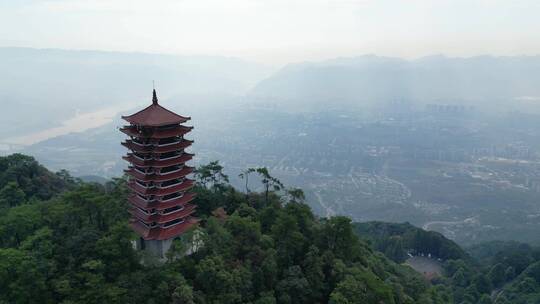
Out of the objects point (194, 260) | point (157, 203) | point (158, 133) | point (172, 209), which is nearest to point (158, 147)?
point (158, 133)

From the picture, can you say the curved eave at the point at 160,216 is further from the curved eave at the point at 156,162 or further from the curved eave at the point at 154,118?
the curved eave at the point at 154,118

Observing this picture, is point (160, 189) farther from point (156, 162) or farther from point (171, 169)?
point (156, 162)

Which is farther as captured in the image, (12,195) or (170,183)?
(12,195)

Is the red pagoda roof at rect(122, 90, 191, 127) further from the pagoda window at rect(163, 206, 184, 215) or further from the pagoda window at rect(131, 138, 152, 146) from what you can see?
the pagoda window at rect(163, 206, 184, 215)

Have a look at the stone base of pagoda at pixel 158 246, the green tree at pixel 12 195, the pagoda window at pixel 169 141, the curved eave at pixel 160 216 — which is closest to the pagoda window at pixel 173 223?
the curved eave at pixel 160 216

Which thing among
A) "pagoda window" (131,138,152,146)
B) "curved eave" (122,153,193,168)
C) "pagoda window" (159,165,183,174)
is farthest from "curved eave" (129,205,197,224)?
"pagoda window" (131,138,152,146)

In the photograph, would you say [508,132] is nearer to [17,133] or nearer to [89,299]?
[89,299]

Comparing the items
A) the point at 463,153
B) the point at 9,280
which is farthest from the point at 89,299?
the point at 463,153
